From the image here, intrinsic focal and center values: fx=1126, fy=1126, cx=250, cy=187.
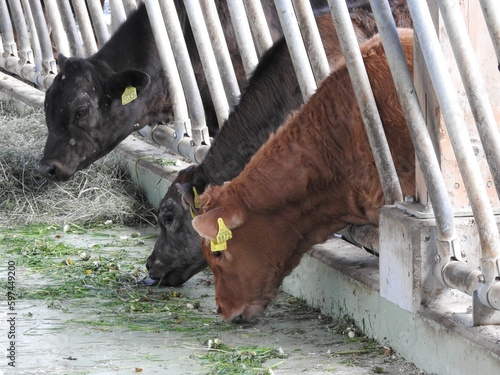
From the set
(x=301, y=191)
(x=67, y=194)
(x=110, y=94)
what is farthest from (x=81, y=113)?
(x=301, y=191)

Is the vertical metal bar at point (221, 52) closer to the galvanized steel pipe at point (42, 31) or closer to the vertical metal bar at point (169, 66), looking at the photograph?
the vertical metal bar at point (169, 66)

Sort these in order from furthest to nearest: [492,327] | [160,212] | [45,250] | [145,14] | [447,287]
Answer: [145,14] < [45,250] < [160,212] < [447,287] < [492,327]

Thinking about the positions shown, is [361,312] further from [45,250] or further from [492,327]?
[45,250]

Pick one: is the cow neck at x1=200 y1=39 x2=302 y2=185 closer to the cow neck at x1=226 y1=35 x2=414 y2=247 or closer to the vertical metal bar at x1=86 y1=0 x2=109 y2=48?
the cow neck at x1=226 y1=35 x2=414 y2=247

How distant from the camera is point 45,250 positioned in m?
7.21

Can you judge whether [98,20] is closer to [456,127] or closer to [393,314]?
[393,314]

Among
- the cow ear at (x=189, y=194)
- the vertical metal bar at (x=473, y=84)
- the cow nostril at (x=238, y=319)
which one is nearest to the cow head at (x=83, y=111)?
the cow ear at (x=189, y=194)

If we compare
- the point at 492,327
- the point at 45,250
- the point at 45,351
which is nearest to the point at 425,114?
the point at 492,327

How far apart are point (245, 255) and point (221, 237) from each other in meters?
0.19

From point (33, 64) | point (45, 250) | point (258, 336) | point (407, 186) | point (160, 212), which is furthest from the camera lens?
point (33, 64)

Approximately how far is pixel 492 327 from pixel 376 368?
694mm

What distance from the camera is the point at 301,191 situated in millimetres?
5191

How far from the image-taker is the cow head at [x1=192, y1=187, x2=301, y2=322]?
5223 mm

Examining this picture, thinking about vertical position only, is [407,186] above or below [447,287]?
above
